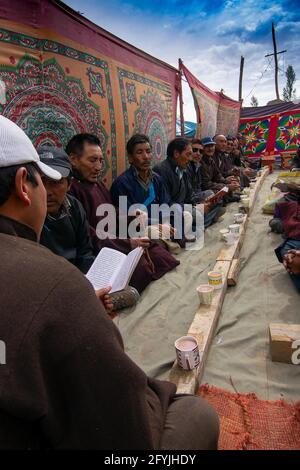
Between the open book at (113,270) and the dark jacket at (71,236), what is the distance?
489 mm

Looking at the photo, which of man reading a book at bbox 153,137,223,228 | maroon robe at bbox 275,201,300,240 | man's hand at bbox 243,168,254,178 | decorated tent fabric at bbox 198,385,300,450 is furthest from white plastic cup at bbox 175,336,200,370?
man's hand at bbox 243,168,254,178

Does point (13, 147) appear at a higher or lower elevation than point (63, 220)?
higher

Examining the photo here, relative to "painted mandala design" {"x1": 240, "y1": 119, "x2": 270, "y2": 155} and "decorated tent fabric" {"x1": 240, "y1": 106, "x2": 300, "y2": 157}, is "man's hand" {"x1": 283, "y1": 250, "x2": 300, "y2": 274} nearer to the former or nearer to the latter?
"decorated tent fabric" {"x1": 240, "y1": 106, "x2": 300, "y2": 157}

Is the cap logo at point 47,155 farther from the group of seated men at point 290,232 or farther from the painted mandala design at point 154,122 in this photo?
the painted mandala design at point 154,122

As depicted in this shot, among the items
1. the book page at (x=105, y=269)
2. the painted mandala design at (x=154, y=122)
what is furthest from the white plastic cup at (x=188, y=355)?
the painted mandala design at (x=154, y=122)

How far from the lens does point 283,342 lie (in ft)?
5.85

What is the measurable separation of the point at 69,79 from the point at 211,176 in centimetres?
417

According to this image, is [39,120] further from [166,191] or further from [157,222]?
[166,191]

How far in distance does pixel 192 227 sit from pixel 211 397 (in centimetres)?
288

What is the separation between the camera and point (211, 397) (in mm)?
1625

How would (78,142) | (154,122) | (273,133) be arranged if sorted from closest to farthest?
(78,142)
(154,122)
(273,133)

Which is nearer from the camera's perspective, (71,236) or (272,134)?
(71,236)
